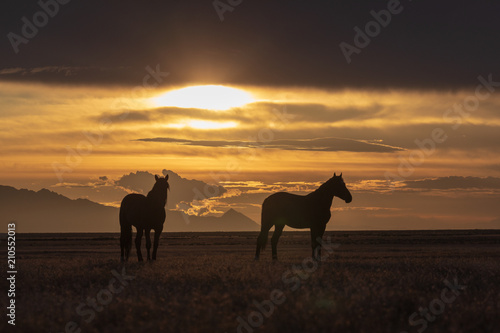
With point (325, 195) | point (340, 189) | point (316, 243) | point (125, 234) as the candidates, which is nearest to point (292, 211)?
point (325, 195)

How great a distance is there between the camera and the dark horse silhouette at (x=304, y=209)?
24406mm

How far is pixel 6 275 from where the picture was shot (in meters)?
20.3

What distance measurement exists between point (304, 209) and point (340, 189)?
1.68 metres

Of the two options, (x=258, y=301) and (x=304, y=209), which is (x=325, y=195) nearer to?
(x=304, y=209)

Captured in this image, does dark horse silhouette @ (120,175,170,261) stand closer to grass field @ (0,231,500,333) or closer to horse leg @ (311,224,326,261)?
grass field @ (0,231,500,333)

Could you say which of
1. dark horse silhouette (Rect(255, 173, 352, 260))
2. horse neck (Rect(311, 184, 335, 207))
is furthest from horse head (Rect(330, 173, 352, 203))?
horse neck (Rect(311, 184, 335, 207))

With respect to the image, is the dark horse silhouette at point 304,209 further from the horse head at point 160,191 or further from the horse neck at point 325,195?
the horse head at point 160,191

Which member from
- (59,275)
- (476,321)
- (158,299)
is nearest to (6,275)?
(59,275)

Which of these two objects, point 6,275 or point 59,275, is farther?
point 6,275

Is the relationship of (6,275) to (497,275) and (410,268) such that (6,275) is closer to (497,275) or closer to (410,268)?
(410,268)

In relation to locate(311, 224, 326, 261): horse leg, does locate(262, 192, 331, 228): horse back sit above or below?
above

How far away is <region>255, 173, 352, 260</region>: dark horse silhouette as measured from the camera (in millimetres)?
24406

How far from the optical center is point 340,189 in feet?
80.5

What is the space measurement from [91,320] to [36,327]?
1.03 meters
